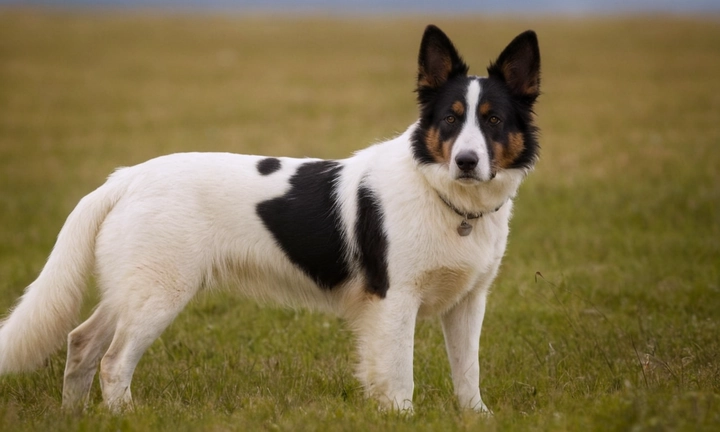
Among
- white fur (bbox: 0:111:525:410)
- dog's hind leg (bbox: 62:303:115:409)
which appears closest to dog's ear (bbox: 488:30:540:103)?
white fur (bbox: 0:111:525:410)

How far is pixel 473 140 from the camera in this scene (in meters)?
4.96

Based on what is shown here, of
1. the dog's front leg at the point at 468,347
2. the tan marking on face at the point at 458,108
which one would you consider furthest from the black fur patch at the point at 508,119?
the dog's front leg at the point at 468,347

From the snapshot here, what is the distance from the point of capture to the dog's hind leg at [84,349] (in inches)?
218

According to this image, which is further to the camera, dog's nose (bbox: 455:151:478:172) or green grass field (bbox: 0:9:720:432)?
green grass field (bbox: 0:9:720:432)

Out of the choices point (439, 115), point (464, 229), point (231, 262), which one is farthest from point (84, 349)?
point (439, 115)

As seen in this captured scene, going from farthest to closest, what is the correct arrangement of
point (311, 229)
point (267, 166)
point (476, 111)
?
point (267, 166), point (311, 229), point (476, 111)

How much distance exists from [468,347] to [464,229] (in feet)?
2.86

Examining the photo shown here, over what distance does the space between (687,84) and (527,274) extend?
16.2 m

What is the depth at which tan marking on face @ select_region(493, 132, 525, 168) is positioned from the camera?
5145mm

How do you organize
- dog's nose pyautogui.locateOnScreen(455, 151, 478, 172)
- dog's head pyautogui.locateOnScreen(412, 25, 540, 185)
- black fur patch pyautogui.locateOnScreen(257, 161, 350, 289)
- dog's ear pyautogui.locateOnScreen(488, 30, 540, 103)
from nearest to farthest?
dog's nose pyautogui.locateOnScreen(455, 151, 478, 172) → dog's head pyautogui.locateOnScreen(412, 25, 540, 185) → dog's ear pyautogui.locateOnScreen(488, 30, 540, 103) → black fur patch pyautogui.locateOnScreen(257, 161, 350, 289)

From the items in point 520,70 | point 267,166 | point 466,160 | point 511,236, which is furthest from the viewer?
point 511,236

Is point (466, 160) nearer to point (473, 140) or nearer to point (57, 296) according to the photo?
point (473, 140)

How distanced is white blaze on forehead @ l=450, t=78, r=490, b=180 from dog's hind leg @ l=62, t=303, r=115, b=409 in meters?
2.58

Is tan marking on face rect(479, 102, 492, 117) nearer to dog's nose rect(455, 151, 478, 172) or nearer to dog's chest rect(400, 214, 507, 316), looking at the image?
dog's nose rect(455, 151, 478, 172)
